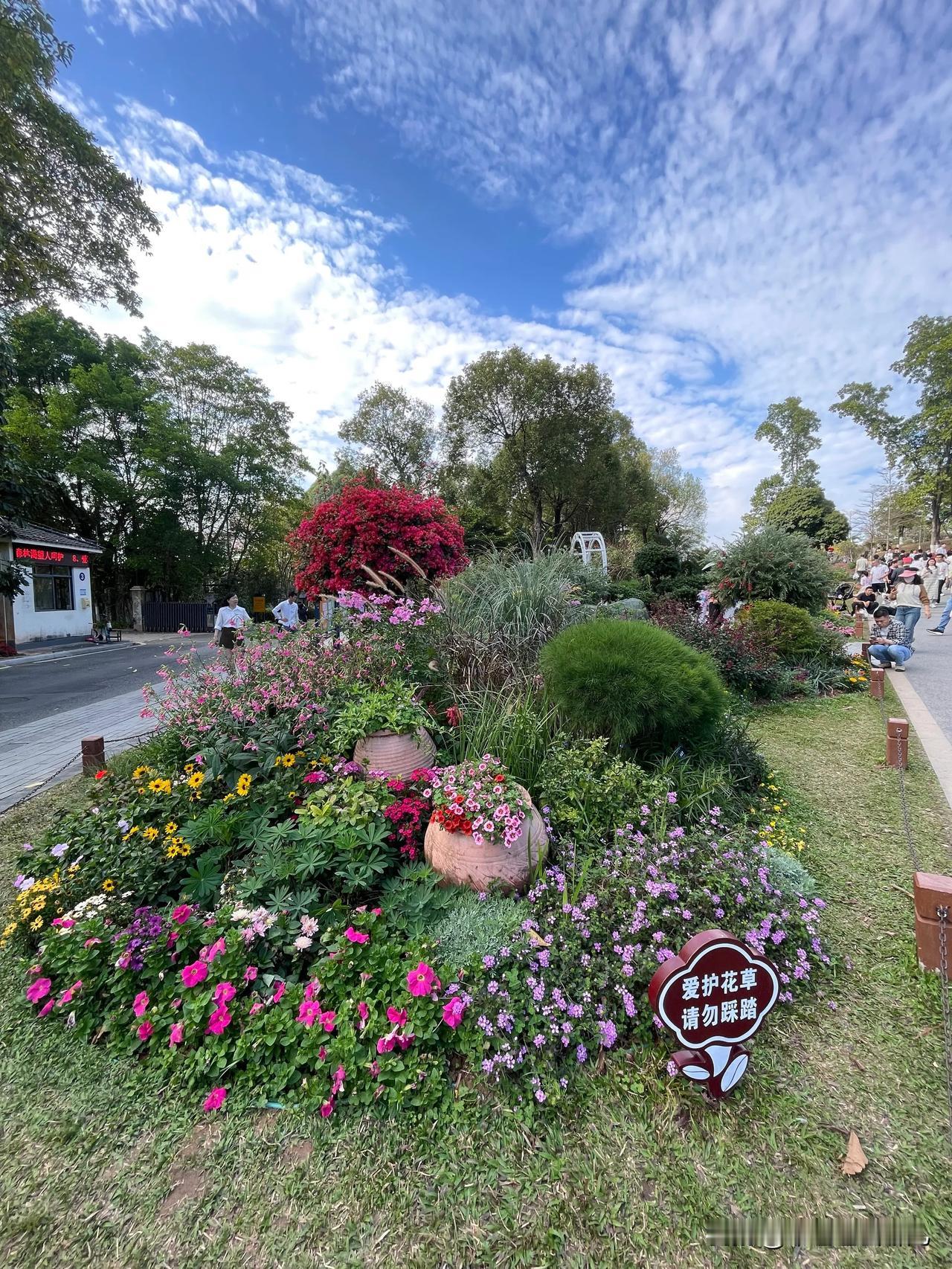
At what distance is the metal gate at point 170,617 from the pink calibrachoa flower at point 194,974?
885 inches

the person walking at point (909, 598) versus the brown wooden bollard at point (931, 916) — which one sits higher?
the person walking at point (909, 598)

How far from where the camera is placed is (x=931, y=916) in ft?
5.89

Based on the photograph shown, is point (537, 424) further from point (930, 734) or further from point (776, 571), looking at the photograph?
point (930, 734)

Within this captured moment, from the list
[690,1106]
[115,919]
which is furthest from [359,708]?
[690,1106]

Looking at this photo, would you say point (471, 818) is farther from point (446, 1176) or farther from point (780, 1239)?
point (780, 1239)

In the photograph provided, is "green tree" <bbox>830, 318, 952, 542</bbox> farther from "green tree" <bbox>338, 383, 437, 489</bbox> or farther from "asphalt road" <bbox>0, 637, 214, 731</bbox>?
"asphalt road" <bbox>0, 637, 214, 731</bbox>

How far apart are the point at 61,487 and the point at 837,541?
107ft

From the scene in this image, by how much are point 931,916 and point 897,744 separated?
247cm

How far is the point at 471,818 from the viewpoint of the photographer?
2.12m

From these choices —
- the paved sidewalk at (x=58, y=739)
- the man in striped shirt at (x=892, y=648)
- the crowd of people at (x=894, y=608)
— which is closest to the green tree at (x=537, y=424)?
the crowd of people at (x=894, y=608)

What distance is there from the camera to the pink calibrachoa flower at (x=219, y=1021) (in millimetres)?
1567

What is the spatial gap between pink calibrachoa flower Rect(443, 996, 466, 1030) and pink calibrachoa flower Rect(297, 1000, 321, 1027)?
0.39m

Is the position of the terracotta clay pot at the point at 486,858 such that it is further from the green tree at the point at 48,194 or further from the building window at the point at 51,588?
the building window at the point at 51,588

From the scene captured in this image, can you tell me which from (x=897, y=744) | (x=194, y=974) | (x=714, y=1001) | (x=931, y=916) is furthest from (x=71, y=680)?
(x=897, y=744)
